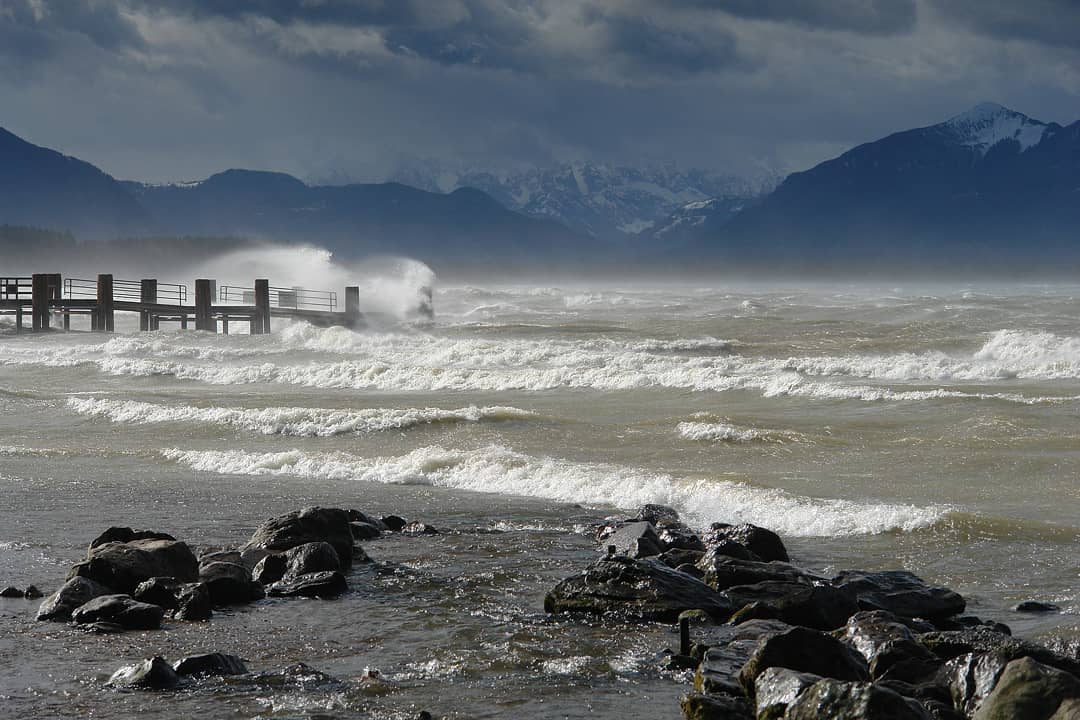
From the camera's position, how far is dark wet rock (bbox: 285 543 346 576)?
10922 millimetres

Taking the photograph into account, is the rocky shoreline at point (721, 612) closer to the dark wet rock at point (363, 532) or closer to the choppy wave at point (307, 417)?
the dark wet rock at point (363, 532)

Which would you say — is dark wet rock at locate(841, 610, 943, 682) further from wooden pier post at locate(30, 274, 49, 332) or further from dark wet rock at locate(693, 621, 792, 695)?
wooden pier post at locate(30, 274, 49, 332)

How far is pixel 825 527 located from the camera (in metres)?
13.3

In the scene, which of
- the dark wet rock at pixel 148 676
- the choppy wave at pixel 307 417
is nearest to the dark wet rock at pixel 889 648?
the dark wet rock at pixel 148 676

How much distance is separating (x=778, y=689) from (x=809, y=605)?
2.41 metres

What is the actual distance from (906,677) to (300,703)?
152 inches

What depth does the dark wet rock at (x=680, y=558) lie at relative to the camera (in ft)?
36.3

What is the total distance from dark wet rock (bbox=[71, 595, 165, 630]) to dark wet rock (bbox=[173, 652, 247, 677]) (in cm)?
124

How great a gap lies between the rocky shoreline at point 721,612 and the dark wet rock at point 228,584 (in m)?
0.01

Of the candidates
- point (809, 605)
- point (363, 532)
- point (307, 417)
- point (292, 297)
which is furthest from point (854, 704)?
point (292, 297)

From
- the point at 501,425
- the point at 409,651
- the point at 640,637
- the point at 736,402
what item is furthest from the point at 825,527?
the point at 736,402

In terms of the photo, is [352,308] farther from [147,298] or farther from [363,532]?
[363,532]

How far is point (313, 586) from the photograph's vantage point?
10539mm

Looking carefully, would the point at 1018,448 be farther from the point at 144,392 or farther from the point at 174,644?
the point at 144,392
